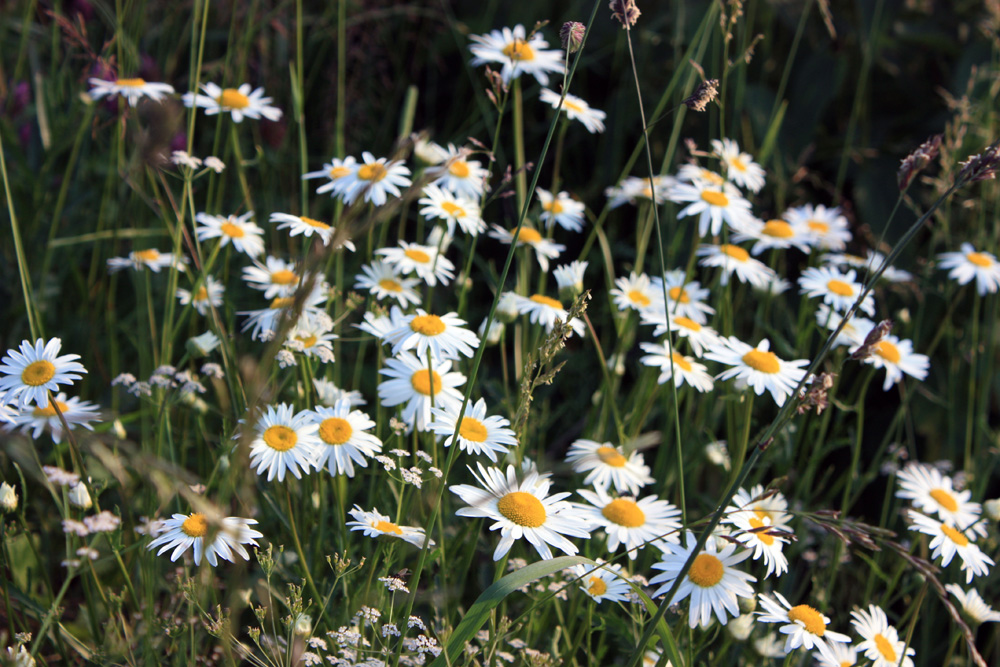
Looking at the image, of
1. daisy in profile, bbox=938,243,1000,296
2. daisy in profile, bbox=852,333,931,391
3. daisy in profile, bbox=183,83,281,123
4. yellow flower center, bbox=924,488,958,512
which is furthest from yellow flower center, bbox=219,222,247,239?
daisy in profile, bbox=938,243,1000,296

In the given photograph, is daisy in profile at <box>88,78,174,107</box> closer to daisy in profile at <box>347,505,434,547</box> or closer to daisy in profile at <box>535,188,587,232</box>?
daisy in profile at <box>535,188,587,232</box>

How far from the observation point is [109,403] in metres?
1.40

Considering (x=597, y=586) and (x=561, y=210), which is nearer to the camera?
(x=597, y=586)

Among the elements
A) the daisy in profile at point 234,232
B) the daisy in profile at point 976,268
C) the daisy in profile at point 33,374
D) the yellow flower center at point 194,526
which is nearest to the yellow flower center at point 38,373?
the daisy in profile at point 33,374

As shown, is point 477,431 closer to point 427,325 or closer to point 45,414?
point 427,325

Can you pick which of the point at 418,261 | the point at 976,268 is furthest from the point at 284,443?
the point at 976,268

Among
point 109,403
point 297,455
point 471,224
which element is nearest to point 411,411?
point 297,455

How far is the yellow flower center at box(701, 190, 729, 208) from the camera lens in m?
1.28

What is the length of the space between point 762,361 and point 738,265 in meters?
0.27

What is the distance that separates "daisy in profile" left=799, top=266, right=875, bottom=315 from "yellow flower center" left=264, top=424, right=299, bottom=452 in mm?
800

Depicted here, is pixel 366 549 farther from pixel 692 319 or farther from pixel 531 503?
pixel 692 319

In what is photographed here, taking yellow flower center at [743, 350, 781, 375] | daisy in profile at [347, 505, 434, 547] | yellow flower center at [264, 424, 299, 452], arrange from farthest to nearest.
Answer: yellow flower center at [743, 350, 781, 375], yellow flower center at [264, 424, 299, 452], daisy in profile at [347, 505, 434, 547]

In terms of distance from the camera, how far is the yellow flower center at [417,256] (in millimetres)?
1103

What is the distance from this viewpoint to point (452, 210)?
1112 millimetres
